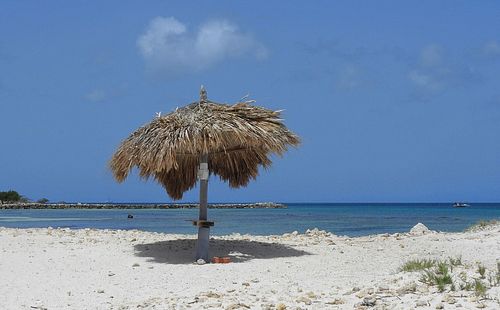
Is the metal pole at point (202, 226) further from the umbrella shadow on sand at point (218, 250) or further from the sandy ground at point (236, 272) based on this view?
the sandy ground at point (236, 272)

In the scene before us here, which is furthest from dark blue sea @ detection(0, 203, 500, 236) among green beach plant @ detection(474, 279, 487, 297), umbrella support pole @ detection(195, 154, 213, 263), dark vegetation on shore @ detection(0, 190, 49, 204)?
dark vegetation on shore @ detection(0, 190, 49, 204)

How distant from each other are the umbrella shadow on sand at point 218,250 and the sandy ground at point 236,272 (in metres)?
0.02

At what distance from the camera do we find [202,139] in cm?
1012

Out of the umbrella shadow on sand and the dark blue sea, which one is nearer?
the umbrella shadow on sand

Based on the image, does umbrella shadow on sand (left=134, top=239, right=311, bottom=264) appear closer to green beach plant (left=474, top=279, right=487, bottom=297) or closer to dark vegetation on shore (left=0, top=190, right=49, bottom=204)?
green beach plant (left=474, top=279, right=487, bottom=297)

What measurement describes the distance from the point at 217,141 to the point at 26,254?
3.99 metres

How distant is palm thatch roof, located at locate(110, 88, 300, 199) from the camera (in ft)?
33.1

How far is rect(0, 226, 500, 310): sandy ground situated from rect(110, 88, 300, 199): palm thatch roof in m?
1.65

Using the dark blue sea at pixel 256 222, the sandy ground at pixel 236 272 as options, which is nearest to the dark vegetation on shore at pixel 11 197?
the dark blue sea at pixel 256 222

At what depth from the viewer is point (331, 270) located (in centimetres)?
961

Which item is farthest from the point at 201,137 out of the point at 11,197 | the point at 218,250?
the point at 11,197

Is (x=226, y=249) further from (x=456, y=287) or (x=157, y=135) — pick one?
(x=456, y=287)

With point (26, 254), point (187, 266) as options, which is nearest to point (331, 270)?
point (187, 266)

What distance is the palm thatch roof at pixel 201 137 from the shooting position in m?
10.1
